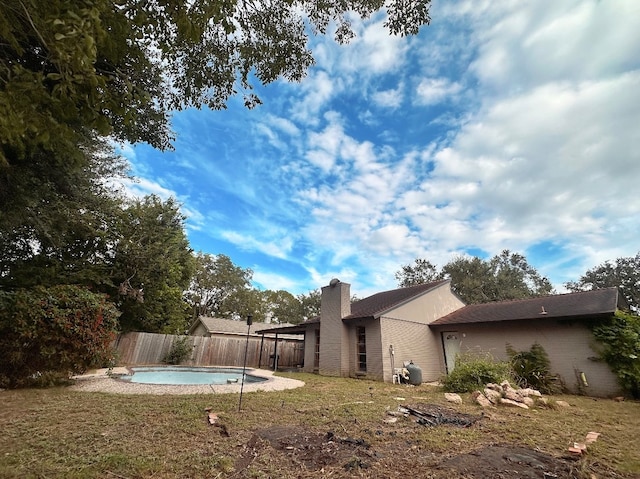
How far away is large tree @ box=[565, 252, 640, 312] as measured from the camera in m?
25.9

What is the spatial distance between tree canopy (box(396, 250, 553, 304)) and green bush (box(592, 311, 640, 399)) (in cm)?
1855

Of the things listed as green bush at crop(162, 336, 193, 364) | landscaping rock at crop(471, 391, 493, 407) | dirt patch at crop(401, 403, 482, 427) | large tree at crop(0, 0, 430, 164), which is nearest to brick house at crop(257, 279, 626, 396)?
landscaping rock at crop(471, 391, 493, 407)

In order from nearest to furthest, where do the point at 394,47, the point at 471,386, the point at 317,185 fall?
the point at 394,47, the point at 471,386, the point at 317,185

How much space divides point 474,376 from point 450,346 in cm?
579

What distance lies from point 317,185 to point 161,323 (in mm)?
13924

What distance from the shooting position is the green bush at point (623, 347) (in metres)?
8.45

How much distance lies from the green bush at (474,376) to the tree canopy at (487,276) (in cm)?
2033

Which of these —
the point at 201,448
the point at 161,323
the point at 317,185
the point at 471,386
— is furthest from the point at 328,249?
the point at 201,448

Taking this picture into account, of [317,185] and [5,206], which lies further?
[317,185]

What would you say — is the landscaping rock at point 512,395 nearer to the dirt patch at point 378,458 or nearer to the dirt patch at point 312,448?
the dirt patch at point 378,458

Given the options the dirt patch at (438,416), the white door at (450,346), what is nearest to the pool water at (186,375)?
the dirt patch at (438,416)

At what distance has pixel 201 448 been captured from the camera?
131 inches

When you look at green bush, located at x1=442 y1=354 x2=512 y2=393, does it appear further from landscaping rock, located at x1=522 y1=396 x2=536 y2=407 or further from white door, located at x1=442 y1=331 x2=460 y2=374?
white door, located at x1=442 y1=331 x2=460 y2=374

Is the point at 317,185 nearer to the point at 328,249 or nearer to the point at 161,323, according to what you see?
the point at 328,249
